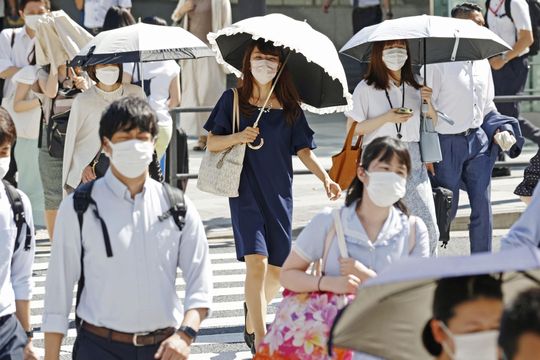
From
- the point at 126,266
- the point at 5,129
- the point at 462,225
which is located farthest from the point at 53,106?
the point at 126,266

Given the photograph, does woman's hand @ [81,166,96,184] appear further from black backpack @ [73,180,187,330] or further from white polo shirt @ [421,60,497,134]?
black backpack @ [73,180,187,330]

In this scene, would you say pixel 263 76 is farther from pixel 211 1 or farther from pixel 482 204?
pixel 211 1

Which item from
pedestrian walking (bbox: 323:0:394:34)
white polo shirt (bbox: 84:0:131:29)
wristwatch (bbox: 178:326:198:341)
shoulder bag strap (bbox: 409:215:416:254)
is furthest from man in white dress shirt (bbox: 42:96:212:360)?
pedestrian walking (bbox: 323:0:394:34)

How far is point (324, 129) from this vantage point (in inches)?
796

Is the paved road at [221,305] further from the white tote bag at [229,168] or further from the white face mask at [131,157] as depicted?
the white face mask at [131,157]

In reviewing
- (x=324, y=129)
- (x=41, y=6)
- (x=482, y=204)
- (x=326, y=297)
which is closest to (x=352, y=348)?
(x=326, y=297)

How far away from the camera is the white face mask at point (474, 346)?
142 inches

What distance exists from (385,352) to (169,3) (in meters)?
24.4

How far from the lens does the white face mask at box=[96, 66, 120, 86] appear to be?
28.8ft

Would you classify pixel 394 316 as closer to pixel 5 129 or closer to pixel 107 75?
pixel 5 129

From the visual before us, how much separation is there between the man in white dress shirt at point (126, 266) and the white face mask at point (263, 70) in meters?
2.82

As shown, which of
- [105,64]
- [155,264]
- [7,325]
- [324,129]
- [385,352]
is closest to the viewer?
[385,352]

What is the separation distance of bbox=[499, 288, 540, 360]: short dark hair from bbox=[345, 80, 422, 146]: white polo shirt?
5.24 m

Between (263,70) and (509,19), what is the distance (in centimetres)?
655
